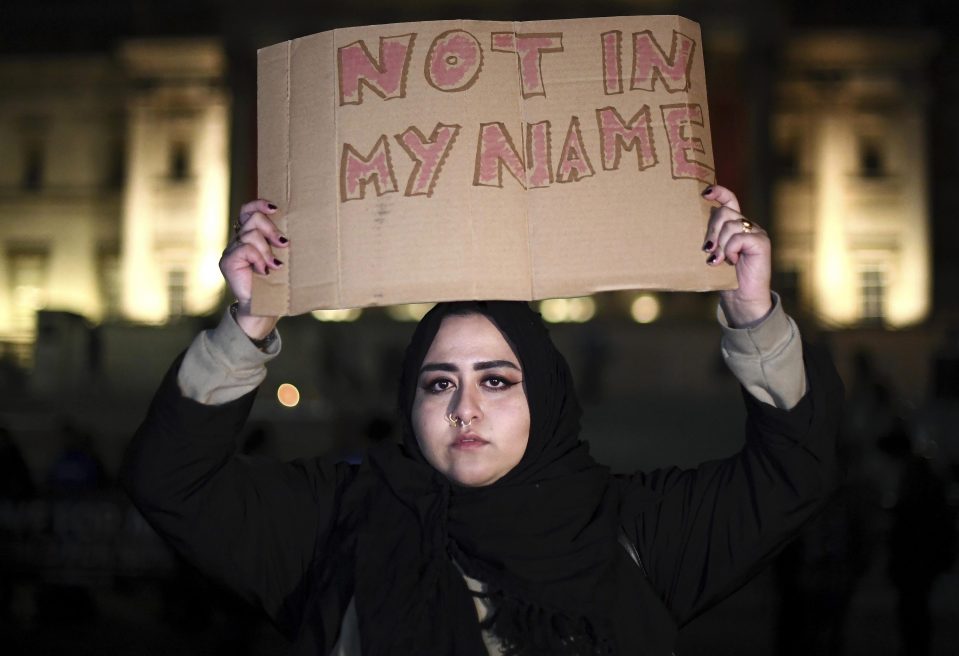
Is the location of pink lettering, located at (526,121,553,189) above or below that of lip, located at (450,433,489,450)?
above

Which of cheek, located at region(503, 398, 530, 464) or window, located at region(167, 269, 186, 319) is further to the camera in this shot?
window, located at region(167, 269, 186, 319)

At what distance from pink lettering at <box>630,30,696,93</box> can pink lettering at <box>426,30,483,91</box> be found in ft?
1.02

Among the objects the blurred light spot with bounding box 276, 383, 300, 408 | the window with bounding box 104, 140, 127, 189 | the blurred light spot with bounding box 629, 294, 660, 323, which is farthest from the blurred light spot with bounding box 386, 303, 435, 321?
the window with bounding box 104, 140, 127, 189

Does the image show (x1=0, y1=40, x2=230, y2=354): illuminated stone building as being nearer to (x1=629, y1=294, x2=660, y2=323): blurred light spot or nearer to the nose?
(x1=629, y1=294, x2=660, y2=323): blurred light spot

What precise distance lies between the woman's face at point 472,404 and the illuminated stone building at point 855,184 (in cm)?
2754

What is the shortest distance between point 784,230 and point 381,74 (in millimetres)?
28299

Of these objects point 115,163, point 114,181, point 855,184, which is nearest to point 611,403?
point 855,184

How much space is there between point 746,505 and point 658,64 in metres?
0.87

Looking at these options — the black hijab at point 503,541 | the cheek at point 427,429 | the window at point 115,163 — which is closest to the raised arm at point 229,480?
the black hijab at point 503,541

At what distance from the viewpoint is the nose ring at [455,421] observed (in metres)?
2.10

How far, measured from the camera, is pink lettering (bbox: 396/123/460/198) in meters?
2.15

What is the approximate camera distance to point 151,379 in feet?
73.9

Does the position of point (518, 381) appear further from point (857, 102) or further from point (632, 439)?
point (857, 102)

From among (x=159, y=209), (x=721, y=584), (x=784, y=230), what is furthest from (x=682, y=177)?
(x=159, y=209)
